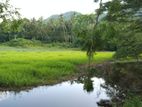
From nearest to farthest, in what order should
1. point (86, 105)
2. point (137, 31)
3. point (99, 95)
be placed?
point (86, 105), point (99, 95), point (137, 31)

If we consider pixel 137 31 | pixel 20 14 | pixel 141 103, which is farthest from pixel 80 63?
pixel 141 103

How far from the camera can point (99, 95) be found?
22203 mm

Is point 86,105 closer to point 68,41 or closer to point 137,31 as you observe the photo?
point 137,31

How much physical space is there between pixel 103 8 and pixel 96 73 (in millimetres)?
13178

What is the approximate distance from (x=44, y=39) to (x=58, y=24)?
8.06m

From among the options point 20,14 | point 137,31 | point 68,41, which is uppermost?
point 20,14

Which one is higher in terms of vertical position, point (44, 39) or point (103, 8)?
point (103, 8)

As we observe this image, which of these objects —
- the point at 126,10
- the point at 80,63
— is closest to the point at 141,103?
the point at 126,10

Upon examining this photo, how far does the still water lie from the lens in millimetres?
18781

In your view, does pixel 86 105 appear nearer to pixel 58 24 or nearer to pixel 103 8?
pixel 103 8

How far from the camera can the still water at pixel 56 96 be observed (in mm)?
18781

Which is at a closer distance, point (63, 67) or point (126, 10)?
point (126, 10)

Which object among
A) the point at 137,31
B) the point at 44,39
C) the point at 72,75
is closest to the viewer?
the point at 137,31

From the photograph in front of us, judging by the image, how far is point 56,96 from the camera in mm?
21359
